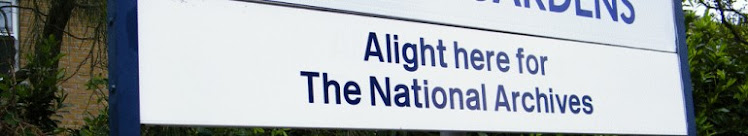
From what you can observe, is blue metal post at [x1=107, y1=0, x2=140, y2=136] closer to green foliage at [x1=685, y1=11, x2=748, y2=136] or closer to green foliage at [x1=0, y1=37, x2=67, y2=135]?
green foliage at [x1=0, y1=37, x2=67, y2=135]

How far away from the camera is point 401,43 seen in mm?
4113

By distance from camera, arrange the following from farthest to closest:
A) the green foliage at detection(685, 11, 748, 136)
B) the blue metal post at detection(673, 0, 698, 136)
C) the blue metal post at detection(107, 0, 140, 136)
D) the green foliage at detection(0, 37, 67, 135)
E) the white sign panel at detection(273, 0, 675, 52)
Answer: the green foliage at detection(685, 11, 748, 136), the green foliage at detection(0, 37, 67, 135), the blue metal post at detection(673, 0, 698, 136), the white sign panel at detection(273, 0, 675, 52), the blue metal post at detection(107, 0, 140, 136)

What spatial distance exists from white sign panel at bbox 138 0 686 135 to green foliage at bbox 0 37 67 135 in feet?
8.31

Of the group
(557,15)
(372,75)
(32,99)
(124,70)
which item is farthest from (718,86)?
(124,70)

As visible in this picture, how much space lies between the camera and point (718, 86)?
23.0 feet

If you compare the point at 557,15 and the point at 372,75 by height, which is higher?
the point at 557,15

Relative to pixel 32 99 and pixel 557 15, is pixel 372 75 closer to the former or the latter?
pixel 557 15

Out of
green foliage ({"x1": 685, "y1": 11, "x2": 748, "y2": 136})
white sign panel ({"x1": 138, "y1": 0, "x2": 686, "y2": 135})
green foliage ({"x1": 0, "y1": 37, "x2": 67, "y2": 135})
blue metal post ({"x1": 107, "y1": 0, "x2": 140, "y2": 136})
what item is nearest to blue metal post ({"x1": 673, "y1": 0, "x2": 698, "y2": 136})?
white sign panel ({"x1": 138, "y1": 0, "x2": 686, "y2": 135})

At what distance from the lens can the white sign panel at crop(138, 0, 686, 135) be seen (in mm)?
3539

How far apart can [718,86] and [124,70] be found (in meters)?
4.58

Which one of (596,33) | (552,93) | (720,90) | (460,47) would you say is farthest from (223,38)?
(720,90)

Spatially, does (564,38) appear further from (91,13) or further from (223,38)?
(91,13)

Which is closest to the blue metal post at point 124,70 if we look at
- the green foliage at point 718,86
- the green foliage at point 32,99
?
the green foliage at point 32,99

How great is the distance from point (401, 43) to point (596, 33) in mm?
1085
